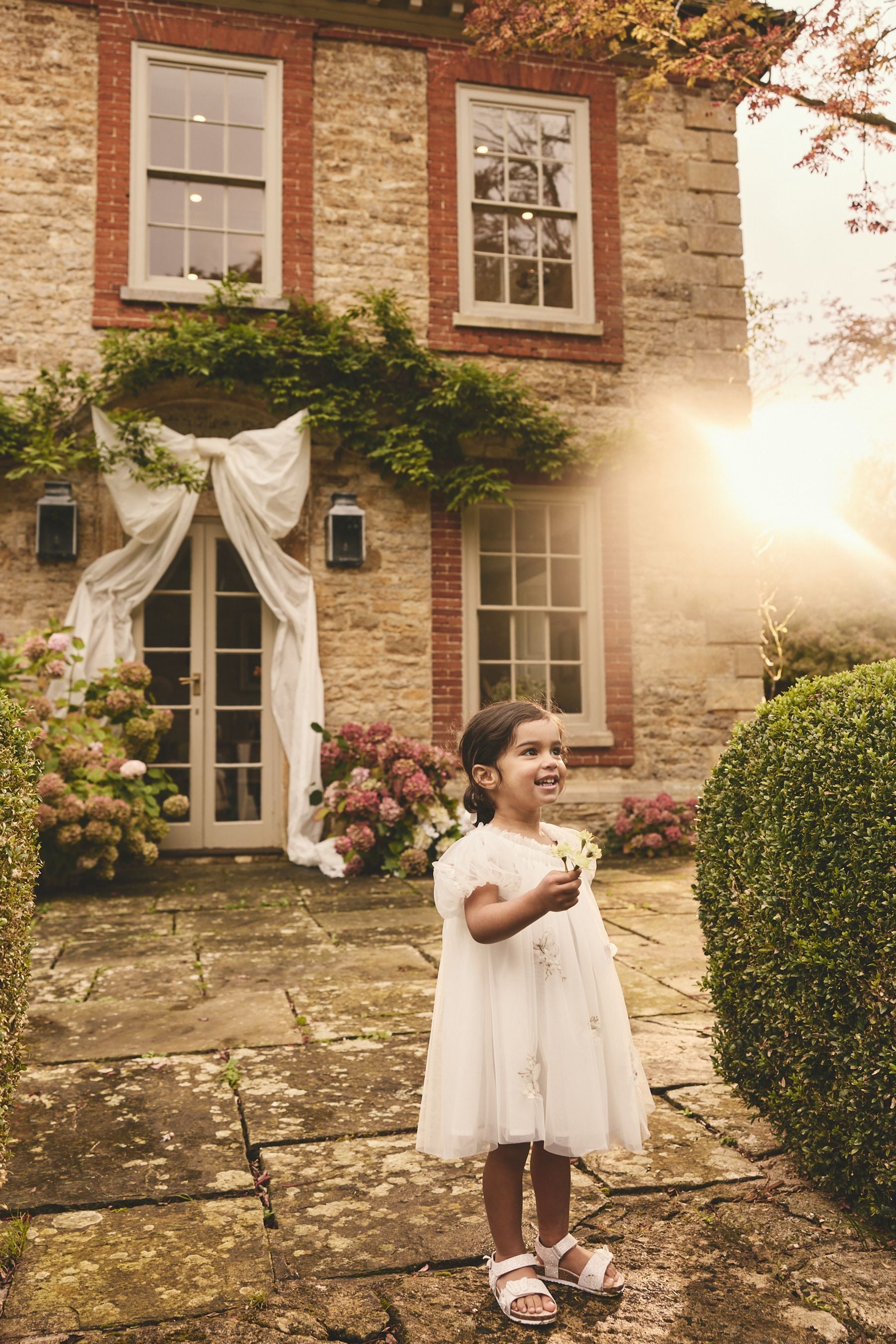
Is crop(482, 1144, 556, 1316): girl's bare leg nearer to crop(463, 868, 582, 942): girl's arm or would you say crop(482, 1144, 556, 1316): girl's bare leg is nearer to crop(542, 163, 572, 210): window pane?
crop(463, 868, 582, 942): girl's arm

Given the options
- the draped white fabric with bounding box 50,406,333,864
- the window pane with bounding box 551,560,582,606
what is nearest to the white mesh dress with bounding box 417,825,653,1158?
the draped white fabric with bounding box 50,406,333,864

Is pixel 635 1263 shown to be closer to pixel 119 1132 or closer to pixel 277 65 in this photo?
pixel 119 1132

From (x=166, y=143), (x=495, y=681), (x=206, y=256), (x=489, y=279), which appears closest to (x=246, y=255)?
(x=206, y=256)

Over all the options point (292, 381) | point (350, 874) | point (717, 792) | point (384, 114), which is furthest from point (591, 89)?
point (717, 792)

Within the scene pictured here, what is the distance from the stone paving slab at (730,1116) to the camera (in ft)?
8.38

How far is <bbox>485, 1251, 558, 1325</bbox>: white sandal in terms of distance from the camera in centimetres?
180

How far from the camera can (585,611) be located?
8.11m

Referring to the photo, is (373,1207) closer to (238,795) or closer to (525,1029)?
(525,1029)

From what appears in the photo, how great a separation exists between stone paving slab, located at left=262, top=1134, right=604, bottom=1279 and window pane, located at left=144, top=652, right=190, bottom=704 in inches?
211

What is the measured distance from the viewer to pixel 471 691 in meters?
7.83

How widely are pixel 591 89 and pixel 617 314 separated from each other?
1.89 metres

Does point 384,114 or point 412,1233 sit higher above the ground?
point 384,114

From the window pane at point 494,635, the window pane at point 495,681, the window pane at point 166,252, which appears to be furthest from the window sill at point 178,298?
the window pane at point 495,681

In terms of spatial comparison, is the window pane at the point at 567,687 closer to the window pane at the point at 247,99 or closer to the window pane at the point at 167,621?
the window pane at the point at 167,621
